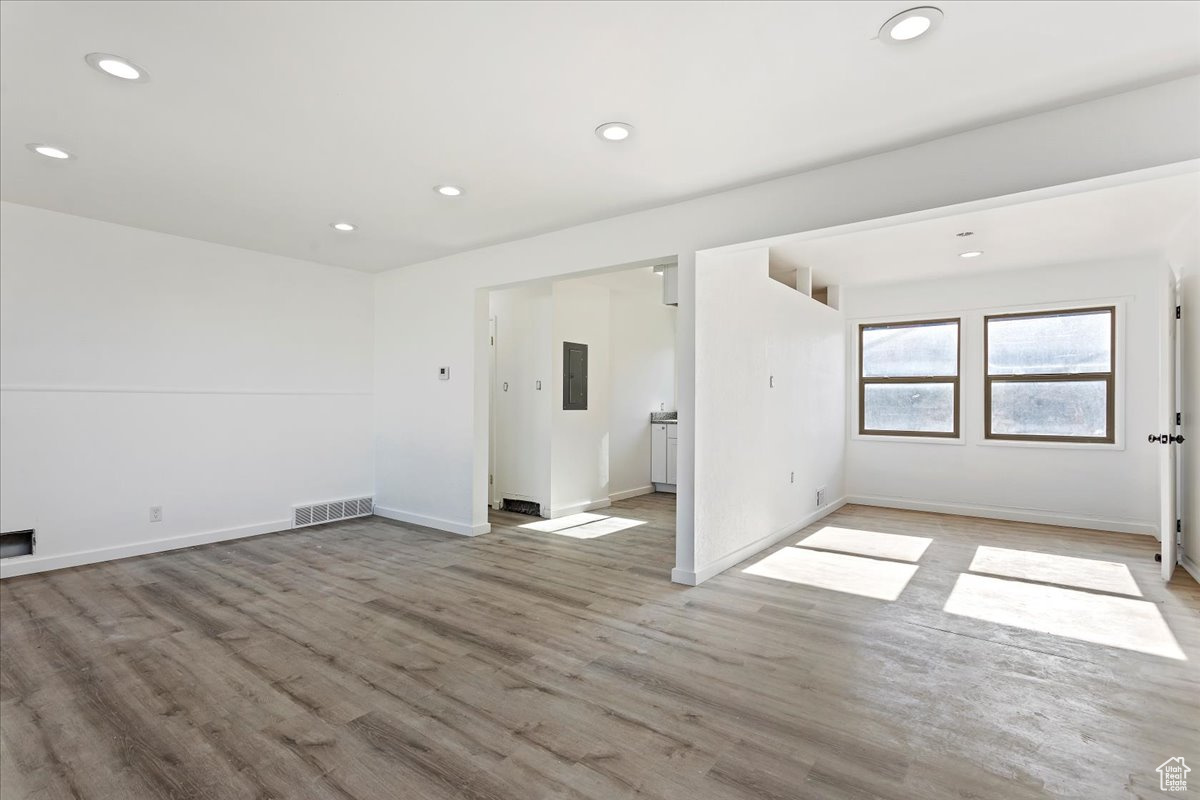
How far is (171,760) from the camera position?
1.85m

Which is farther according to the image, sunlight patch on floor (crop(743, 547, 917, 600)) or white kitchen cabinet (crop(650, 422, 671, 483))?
white kitchen cabinet (crop(650, 422, 671, 483))

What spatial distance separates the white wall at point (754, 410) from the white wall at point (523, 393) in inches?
82.8

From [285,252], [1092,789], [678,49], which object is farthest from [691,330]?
[285,252]

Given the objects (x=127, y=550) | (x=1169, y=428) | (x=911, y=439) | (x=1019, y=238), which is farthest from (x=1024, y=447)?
(x=127, y=550)

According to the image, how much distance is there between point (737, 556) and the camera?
4113 millimetres

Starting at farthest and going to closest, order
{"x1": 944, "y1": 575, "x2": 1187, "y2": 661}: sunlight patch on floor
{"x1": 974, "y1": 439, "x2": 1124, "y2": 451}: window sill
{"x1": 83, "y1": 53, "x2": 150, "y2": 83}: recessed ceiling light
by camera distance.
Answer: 1. {"x1": 974, "y1": 439, "x2": 1124, "y2": 451}: window sill
2. {"x1": 944, "y1": 575, "x2": 1187, "y2": 661}: sunlight patch on floor
3. {"x1": 83, "y1": 53, "x2": 150, "y2": 83}: recessed ceiling light

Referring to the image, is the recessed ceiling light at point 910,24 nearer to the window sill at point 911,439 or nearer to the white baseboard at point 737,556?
the white baseboard at point 737,556

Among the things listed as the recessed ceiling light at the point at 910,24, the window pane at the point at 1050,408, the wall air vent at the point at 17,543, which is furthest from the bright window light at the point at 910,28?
the wall air vent at the point at 17,543

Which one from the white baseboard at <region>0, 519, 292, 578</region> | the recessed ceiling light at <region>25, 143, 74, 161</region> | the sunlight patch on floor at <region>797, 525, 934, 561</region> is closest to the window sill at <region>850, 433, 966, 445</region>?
the sunlight patch on floor at <region>797, 525, 934, 561</region>

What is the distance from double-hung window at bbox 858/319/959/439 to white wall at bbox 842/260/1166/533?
0.12 metres

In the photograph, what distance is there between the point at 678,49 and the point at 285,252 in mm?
4223

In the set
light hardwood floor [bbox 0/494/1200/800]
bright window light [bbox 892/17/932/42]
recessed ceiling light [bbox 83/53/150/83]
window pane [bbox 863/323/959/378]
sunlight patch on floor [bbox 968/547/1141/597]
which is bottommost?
sunlight patch on floor [bbox 968/547/1141/597]

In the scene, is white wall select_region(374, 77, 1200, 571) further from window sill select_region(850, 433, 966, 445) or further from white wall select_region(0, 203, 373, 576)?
window sill select_region(850, 433, 966, 445)

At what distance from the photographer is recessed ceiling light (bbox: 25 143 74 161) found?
289cm
